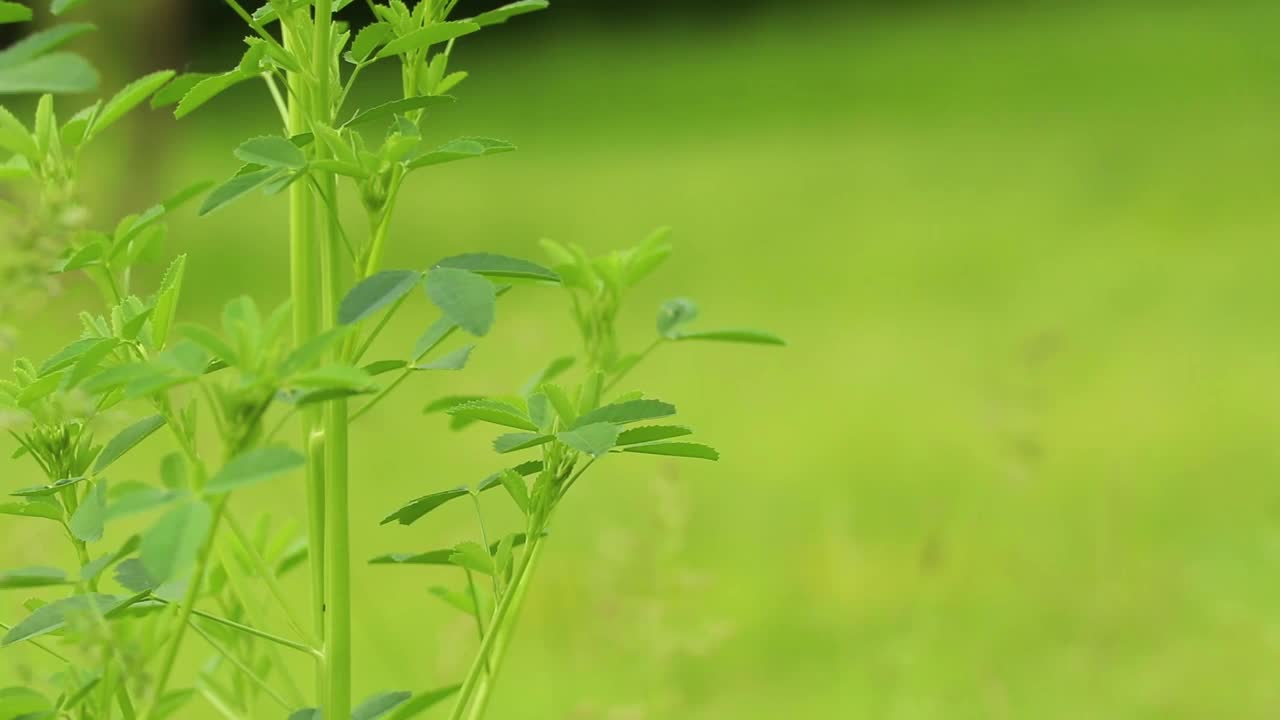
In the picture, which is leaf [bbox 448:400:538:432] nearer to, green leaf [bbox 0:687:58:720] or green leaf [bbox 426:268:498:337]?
green leaf [bbox 426:268:498:337]

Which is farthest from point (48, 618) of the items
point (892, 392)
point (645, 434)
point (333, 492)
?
point (892, 392)

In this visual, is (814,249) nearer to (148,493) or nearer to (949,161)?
(949,161)

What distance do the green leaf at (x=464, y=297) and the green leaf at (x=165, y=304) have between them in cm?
20

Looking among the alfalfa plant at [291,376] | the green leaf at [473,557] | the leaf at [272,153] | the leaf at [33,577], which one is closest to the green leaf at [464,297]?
the alfalfa plant at [291,376]

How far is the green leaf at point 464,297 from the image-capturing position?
0.82 m

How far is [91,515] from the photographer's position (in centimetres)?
88

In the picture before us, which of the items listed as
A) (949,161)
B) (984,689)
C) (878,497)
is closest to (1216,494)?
(878,497)

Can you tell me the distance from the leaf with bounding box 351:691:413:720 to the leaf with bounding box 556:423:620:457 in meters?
0.23

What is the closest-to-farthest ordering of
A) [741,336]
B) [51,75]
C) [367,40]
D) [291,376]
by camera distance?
[51,75], [291,376], [367,40], [741,336]

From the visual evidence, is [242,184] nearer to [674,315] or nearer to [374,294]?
[374,294]

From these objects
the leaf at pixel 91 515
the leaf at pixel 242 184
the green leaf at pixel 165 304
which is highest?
the leaf at pixel 242 184

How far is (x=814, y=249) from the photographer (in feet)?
19.0

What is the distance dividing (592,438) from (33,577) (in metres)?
0.42

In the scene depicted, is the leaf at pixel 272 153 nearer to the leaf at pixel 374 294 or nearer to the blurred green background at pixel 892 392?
the leaf at pixel 374 294
